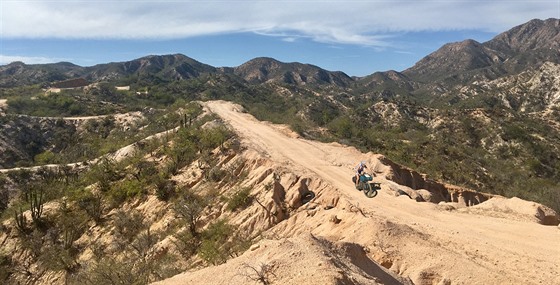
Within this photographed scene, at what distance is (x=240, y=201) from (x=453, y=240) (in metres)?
11.7

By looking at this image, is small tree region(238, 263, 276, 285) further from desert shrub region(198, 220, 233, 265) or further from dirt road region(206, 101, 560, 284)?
desert shrub region(198, 220, 233, 265)

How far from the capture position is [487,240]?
1625 centimetres

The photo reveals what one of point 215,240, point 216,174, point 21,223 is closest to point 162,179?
point 216,174

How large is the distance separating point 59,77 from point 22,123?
149466 mm

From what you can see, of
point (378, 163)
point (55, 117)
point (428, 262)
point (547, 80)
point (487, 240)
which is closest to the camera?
point (428, 262)

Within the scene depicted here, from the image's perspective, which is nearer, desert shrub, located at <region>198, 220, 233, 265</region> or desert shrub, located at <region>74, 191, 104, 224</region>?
desert shrub, located at <region>198, 220, 233, 265</region>

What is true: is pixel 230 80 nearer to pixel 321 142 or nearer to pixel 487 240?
pixel 321 142

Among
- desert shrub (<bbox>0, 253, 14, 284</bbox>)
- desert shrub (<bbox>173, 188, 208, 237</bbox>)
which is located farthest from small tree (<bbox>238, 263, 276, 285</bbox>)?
desert shrub (<bbox>0, 253, 14, 284</bbox>)

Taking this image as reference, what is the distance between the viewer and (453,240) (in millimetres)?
16203

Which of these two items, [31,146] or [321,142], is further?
[31,146]

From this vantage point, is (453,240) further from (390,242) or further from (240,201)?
(240,201)

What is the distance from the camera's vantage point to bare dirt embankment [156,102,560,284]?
11.1 m

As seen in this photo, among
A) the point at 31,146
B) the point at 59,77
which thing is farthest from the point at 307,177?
the point at 59,77

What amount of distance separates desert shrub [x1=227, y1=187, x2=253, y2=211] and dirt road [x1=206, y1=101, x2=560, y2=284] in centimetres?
462
